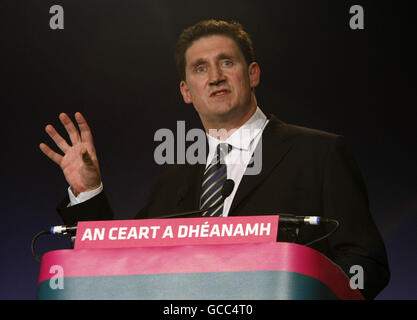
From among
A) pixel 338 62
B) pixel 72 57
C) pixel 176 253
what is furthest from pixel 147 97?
pixel 176 253

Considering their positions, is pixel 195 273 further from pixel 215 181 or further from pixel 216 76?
pixel 216 76

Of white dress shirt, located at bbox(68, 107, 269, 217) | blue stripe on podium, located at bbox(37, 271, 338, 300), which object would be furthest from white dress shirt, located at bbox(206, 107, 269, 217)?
blue stripe on podium, located at bbox(37, 271, 338, 300)

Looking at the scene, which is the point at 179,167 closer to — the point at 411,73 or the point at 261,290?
the point at 411,73

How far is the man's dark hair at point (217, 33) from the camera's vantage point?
2953 millimetres

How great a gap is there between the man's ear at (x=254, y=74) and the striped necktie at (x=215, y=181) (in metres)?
0.41

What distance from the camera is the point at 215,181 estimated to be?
101 inches

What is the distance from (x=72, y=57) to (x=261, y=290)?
2223 millimetres

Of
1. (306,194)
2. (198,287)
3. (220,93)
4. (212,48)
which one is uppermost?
(212,48)

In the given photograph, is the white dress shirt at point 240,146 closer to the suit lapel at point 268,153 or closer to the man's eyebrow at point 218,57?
the suit lapel at point 268,153

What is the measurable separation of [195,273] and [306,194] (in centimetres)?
100

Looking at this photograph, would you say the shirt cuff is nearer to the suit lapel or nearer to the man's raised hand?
the man's raised hand

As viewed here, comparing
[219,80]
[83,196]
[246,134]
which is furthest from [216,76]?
[83,196]

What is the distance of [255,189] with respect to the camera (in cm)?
245

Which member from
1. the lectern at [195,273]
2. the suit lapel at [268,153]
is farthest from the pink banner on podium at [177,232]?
the suit lapel at [268,153]
